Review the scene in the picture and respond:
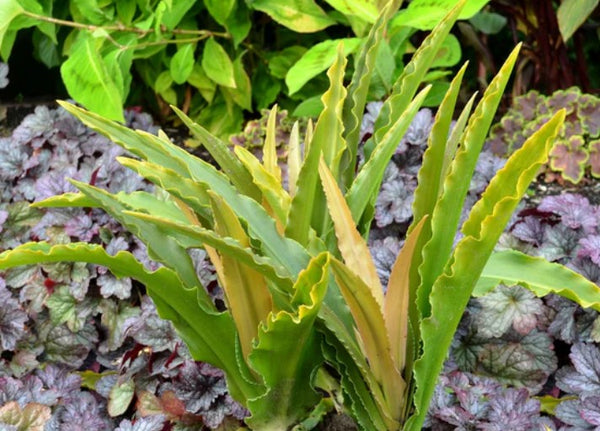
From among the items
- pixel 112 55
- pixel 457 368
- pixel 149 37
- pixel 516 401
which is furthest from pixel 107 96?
pixel 516 401

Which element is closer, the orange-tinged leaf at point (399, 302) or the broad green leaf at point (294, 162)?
the orange-tinged leaf at point (399, 302)

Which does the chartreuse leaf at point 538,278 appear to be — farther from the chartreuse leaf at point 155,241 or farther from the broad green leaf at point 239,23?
the broad green leaf at point 239,23

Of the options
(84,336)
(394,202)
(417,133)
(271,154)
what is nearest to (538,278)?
(271,154)

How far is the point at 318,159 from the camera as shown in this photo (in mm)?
1420

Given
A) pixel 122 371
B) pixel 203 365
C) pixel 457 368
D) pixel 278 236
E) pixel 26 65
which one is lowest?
pixel 26 65

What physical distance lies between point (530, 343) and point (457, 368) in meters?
0.16

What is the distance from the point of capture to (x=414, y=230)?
1.32 meters

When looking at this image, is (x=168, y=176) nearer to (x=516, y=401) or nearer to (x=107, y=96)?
(x=516, y=401)

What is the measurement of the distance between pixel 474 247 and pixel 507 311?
59 centimetres

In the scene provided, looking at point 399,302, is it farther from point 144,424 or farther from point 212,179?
point 144,424

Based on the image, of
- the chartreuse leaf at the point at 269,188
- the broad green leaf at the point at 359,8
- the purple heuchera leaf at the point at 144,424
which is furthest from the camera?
the broad green leaf at the point at 359,8

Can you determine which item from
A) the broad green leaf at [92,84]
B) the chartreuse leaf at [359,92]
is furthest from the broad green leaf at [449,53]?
the chartreuse leaf at [359,92]

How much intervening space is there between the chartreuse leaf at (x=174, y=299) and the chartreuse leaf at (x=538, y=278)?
463 mm

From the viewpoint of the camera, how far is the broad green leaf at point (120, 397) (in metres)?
1.75
